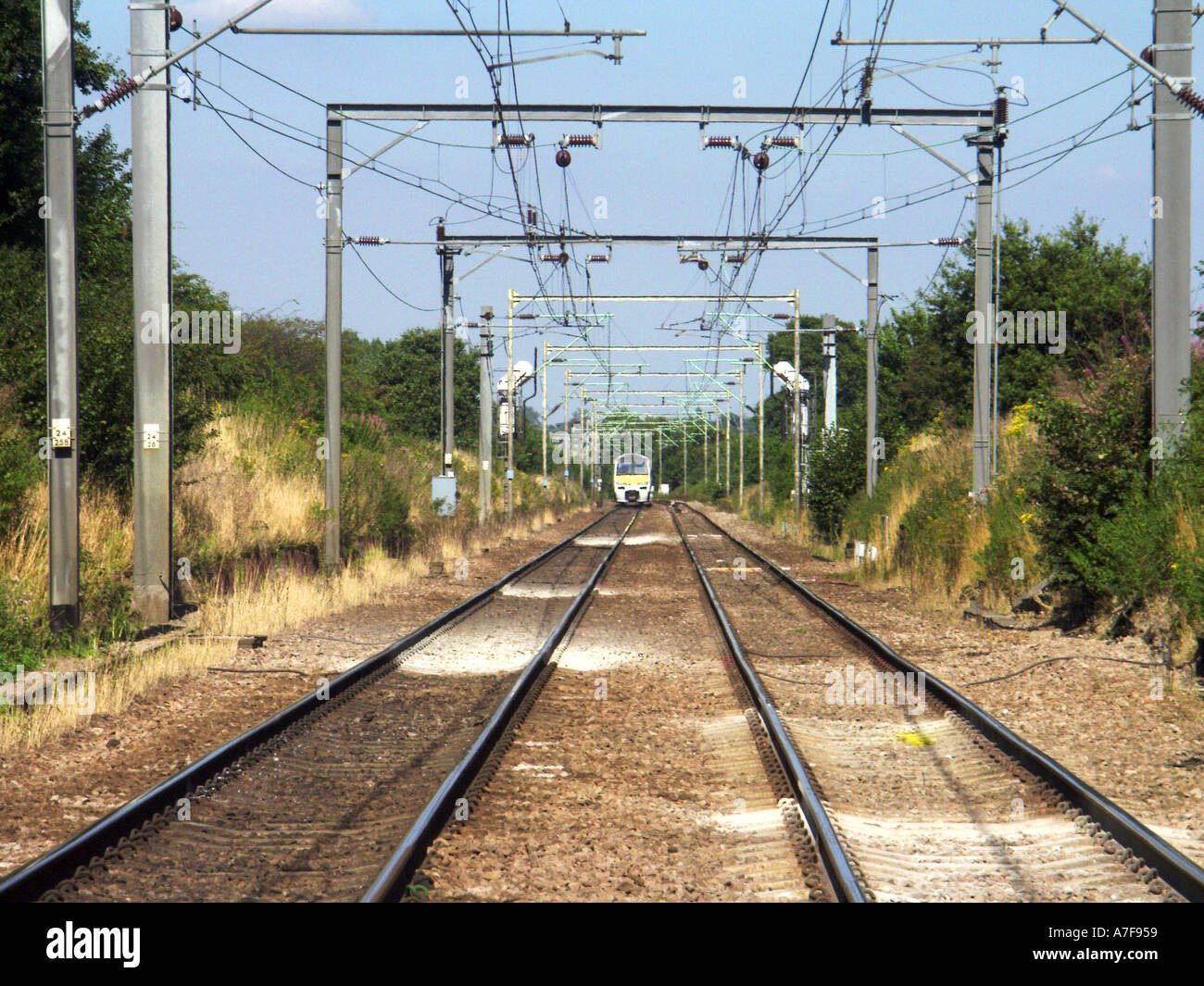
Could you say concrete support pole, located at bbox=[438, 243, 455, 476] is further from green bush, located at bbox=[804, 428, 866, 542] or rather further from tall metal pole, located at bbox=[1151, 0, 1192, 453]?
tall metal pole, located at bbox=[1151, 0, 1192, 453]

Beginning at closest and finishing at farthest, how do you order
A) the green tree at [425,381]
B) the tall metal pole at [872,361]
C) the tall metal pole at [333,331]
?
the tall metal pole at [333,331]
the tall metal pole at [872,361]
the green tree at [425,381]

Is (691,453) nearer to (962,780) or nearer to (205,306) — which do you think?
(205,306)

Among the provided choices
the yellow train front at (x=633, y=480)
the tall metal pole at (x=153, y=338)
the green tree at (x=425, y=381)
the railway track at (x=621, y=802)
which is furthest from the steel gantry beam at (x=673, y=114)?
the yellow train front at (x=633, y=480)

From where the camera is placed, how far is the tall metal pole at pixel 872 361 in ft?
96.8

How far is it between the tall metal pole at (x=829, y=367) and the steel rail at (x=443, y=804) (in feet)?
84.3

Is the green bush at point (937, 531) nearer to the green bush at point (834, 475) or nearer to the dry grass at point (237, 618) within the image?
the green bush at point (834, 475)

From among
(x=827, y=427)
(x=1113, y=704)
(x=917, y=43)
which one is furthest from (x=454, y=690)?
(x=827, y=427)

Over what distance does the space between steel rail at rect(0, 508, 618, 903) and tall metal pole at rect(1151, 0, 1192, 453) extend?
29.2ft

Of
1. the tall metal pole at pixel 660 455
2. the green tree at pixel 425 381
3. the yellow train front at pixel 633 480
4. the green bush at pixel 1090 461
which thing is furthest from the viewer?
the tall metal pole at pixel 660 455

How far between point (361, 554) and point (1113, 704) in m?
16.1

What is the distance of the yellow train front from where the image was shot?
78.4 metres

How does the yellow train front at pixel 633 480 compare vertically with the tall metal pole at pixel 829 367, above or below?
below

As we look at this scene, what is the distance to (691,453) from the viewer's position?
136750 mm
